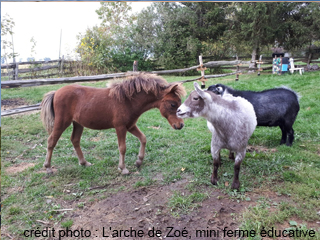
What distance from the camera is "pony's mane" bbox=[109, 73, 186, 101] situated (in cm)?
394

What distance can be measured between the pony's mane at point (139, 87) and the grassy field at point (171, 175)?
140 centimetres

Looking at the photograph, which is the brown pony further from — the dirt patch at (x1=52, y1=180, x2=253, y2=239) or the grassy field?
the dirt patch at (x1=52, y1=180, x2=253, y2=239)

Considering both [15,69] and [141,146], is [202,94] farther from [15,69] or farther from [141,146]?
[15,69]

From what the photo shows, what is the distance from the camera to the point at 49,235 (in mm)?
2723

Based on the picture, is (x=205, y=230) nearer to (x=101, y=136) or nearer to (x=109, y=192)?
(x=109, y=192)

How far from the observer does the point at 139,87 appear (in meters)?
3.98

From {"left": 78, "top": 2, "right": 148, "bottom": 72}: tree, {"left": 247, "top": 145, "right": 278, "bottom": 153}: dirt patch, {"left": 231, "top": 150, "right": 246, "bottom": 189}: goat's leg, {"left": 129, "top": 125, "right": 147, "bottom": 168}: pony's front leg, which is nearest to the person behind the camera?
{"left": 231, "top": 150, "right": 246, "bottom": 189}: goat's leg

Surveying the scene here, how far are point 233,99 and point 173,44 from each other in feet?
47.5

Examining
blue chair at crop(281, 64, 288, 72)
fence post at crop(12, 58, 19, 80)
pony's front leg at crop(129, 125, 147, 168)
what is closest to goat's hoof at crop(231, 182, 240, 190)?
pony's front leg at crop(129, 125, 147, 168)

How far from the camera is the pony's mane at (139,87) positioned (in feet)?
12.9

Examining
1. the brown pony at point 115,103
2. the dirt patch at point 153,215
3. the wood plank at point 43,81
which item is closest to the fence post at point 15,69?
the wood plank at point 43,81

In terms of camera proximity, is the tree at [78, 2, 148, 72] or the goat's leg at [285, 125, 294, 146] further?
the tree at [78, 2, 148, 72]

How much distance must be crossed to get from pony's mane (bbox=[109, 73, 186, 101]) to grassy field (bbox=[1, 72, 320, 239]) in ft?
4.58

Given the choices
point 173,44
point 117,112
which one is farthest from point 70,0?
point 173,44
